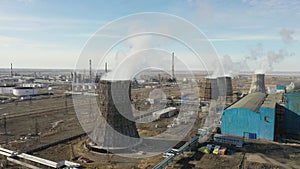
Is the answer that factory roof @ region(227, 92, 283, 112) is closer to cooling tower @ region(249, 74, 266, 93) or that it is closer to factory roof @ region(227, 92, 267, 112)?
factory roof @ region(227, 92, 267, 112)

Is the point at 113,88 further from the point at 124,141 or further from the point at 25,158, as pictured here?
the point at 25,158

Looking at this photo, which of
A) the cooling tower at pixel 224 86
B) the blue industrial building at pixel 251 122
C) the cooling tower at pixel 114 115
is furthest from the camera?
the cooling tower at pixel 224 86

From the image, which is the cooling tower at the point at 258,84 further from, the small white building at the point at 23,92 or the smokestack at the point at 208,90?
the small white building at the point at 23,92

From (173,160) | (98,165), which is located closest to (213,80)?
(173,160)


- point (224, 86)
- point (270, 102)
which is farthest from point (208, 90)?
point (270, 102)

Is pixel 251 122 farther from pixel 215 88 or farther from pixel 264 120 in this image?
pixel 215 88

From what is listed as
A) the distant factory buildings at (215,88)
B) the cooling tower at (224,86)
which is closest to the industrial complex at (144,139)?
the distant factory buildings at (215,88)
